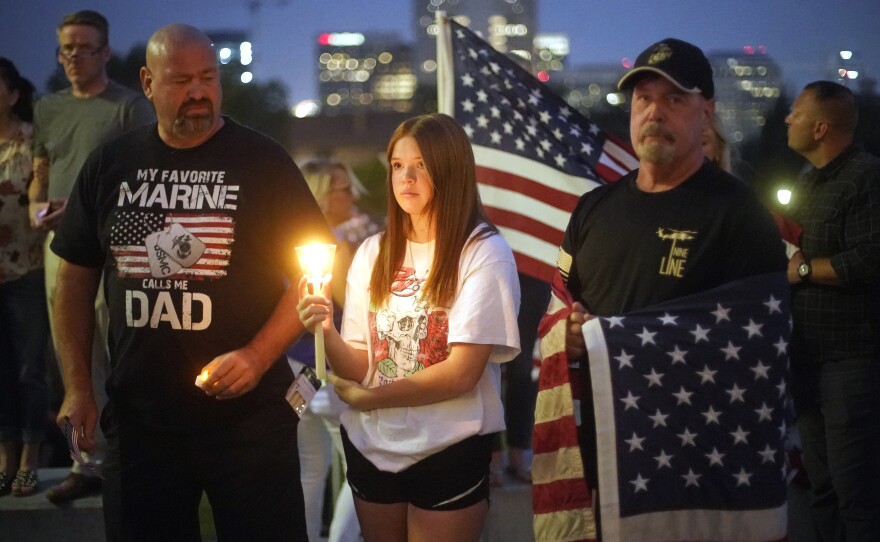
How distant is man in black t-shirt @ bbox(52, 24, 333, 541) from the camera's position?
395 cm

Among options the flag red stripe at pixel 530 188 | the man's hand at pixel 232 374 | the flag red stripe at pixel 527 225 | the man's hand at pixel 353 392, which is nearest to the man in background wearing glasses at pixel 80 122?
the flag red stripe at pixel 530 188

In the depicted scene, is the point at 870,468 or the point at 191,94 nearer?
the point at 191,94

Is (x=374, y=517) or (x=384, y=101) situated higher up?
(x=384, y=101)

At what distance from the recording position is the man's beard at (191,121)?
155 inches

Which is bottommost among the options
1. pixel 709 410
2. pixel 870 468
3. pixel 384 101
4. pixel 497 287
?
pixel 870 468

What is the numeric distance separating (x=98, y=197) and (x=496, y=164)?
9.40 feet

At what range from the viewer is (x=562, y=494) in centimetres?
383

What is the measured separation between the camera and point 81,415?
4102mm

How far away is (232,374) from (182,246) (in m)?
0.53

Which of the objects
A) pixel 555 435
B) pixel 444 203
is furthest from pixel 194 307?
pixel 555 435

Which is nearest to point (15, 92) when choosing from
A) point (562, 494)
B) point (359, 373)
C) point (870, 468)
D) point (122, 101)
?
point (122, 101)

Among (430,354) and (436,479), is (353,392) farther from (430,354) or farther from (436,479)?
(436,479)

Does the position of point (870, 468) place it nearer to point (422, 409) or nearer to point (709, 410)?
point (709, 410)

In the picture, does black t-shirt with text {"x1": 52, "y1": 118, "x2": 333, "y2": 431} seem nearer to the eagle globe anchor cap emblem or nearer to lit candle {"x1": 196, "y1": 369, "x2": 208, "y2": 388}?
lit candle {"x1": 196, "y1": 369, "x2": 208, "y2": 388}
